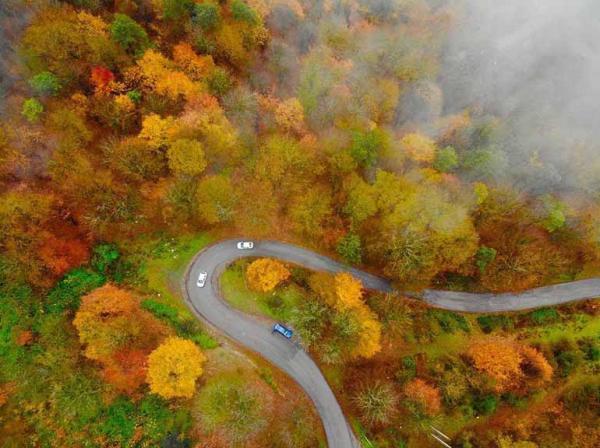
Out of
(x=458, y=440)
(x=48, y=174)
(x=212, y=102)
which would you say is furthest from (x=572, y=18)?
(x=48, y=174)

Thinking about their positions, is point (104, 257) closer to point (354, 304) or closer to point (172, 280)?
point (172, 280)

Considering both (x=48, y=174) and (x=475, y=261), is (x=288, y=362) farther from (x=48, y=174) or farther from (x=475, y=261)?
(x=48, y=174)

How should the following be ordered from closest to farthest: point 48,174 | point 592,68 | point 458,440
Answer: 1. point 48,174
2. point 458,440
3. point 592,68

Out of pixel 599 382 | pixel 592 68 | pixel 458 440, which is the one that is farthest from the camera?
pixel 592 68

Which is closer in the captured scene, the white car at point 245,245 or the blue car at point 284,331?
the blue car at point 284,331

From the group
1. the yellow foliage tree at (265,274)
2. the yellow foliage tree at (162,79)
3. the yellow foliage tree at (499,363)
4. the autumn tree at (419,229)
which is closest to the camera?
the autumn tree at (419,229)

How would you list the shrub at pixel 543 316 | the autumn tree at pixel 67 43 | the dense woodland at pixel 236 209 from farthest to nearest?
the shrub at pixel 543 316 < the autumn tree at pixel 67 43 < the dense woodland at pixel 236 209

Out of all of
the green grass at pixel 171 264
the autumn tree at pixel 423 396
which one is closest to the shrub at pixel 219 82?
the green grass at pixel 171 264

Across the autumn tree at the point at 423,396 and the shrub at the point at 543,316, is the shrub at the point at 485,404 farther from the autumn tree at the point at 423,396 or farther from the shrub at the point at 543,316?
the shrub at the point at 543,316

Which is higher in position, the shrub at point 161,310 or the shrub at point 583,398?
the shrub at point 161,310
